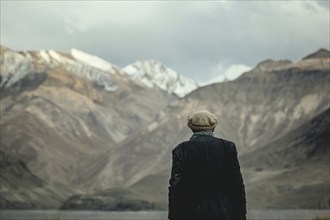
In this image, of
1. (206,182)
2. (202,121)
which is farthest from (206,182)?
(202,121)

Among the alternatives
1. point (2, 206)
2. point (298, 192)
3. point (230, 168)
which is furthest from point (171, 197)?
point (2, 206)

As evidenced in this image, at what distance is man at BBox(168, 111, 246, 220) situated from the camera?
8.52 metres

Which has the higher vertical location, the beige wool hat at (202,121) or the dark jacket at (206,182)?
the beige wool hat at (202,121)

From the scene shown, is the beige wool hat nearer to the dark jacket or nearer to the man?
the man

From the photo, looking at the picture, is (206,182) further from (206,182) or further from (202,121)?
(202,121)

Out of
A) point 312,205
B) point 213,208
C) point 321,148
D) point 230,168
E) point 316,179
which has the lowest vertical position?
point 213,208

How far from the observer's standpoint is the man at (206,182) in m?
Result: 8.52

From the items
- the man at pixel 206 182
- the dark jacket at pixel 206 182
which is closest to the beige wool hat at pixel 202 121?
the man at pixel 206 182

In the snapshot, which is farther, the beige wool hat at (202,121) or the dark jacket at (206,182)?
the beige wool hat at (202,121)

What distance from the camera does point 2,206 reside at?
18212 centimetres

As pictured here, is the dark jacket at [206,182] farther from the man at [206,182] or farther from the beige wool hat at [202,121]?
the beige wool hat at [202,121]

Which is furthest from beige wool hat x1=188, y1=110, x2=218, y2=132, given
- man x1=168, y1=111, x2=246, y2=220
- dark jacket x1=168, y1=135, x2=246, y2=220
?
dark jacket x1=168, y1=135, x2=246, y2=220

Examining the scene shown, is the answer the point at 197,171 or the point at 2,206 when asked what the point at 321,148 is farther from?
the point at 197,171

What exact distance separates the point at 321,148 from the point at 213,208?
183238 millimetres
